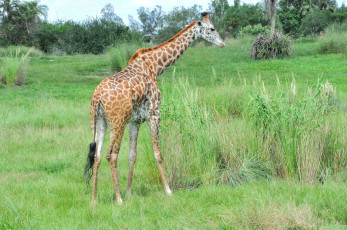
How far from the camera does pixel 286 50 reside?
24016mm

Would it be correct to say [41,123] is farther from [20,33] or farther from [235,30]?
[235,30]

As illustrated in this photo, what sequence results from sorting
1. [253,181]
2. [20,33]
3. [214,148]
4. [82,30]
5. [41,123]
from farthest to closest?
[20,33] < [82,30] < [41,123] < [214,148] < [253,181]

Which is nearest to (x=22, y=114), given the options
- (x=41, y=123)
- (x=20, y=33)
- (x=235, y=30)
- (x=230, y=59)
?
(x=41, y=123)

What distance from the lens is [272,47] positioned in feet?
78.2

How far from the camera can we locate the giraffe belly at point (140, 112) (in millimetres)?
6137

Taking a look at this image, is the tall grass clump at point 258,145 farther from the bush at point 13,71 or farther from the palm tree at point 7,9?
the palm tree at point 7,9

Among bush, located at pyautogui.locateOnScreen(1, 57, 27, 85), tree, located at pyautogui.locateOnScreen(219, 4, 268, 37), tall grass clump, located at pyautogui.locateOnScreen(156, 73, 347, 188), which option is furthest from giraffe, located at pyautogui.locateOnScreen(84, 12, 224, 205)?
tree, located at pyautogui.locateOnScreen(219, 4, 268, 37)

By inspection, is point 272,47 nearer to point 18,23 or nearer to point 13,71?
point 13,71

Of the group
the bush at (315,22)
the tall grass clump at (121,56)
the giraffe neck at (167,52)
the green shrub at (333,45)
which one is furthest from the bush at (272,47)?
the bush at (315,22)

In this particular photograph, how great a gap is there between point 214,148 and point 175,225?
2313 millimetres

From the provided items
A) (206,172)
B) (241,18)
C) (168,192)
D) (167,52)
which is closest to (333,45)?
(167,52)

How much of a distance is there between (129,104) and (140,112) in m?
0.50

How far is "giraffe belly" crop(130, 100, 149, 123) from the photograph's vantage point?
6.14 meters

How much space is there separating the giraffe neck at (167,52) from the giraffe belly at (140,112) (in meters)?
0.68
